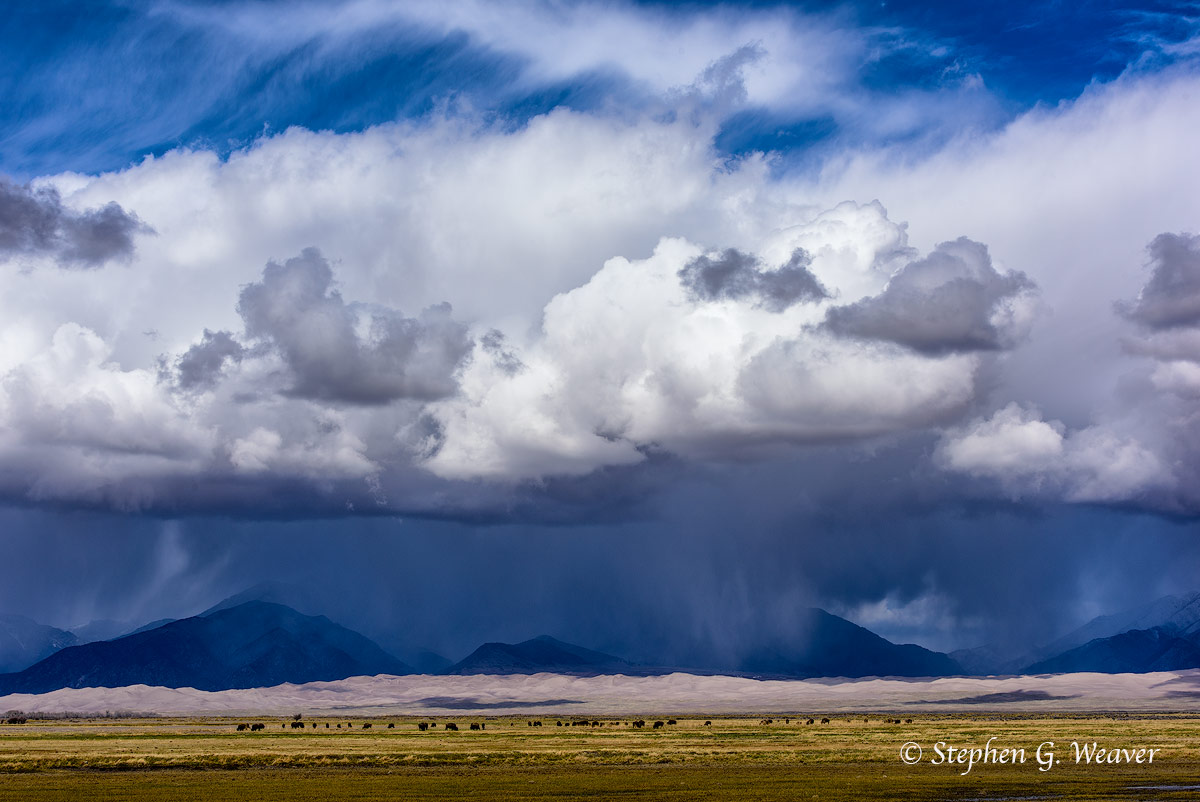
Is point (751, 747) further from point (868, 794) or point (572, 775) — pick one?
point (868, 794)

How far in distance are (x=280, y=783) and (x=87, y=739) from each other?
288ft

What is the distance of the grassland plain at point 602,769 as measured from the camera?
2874 inches

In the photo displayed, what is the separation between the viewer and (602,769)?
93.6 meters

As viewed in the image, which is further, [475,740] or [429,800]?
[475,740]

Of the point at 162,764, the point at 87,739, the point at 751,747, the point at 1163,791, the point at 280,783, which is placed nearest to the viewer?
the point at 1163,791

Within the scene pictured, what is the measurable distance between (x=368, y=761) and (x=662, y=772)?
31.2m

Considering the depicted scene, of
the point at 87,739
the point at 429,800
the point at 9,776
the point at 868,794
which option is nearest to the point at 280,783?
the point at 429,800

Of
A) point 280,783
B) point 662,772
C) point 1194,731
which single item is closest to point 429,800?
point 280,783

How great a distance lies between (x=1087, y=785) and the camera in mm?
72500

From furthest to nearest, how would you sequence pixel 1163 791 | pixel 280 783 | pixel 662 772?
pixel 662 772, pixel 280 783, pixel 1163 791

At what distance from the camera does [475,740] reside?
145125mm

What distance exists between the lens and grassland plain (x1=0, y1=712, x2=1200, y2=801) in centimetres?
7300

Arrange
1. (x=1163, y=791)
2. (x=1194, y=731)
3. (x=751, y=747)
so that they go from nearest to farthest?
(x=1163, y=791) < (x=751, y=747) < (x=1194, y=731)

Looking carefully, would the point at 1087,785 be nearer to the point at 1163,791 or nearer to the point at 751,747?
the point at 1163,791
